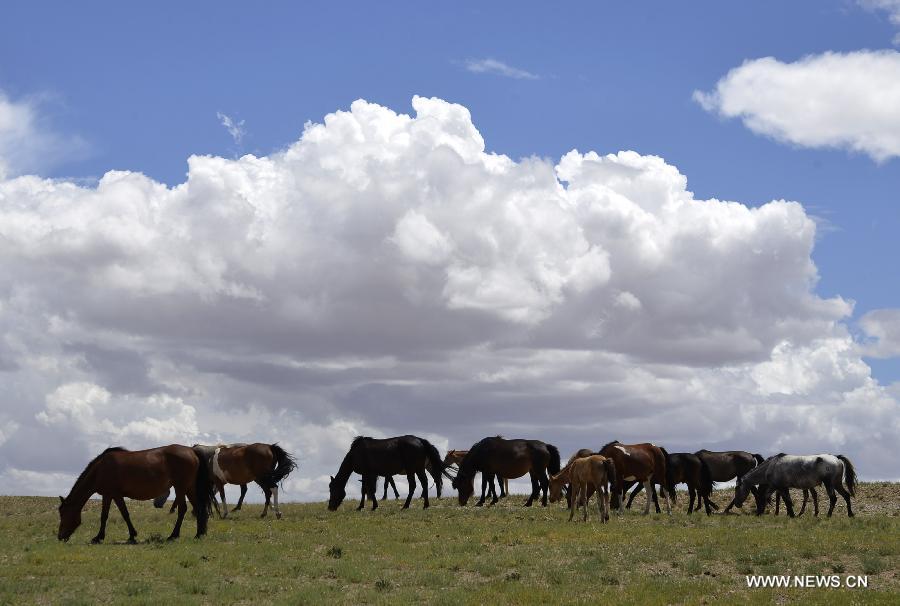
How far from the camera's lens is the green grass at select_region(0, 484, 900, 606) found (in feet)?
63.6

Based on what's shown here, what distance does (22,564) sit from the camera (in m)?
23.1

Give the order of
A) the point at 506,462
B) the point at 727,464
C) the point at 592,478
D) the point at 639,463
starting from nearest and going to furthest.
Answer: the point at 592,478, the point at 639,463, the point at 506,462, the point at 727,464

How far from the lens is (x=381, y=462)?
38.6 m

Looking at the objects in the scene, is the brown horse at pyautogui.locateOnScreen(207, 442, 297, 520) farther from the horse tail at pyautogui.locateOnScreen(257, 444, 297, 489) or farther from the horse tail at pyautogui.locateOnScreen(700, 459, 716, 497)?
the horse tail at pyautogui.locateOnScreen(700, 459, 716, 497)

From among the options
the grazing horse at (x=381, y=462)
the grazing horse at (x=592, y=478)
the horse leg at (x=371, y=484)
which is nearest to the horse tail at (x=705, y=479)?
the grazing horse at (x=592, y=478)

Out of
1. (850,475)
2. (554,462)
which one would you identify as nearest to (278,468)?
(554,462)

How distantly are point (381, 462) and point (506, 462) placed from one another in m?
5.18

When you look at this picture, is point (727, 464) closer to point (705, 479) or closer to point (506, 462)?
point (705, 479)

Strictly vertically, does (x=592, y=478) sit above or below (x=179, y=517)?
above

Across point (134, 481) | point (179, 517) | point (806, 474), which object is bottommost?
point (179, 517)

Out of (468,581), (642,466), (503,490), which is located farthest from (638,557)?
(503,490)

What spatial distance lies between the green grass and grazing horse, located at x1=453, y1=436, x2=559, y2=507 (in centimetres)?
725

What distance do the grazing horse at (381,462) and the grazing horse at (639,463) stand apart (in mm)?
7180

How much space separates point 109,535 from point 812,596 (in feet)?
67.6
